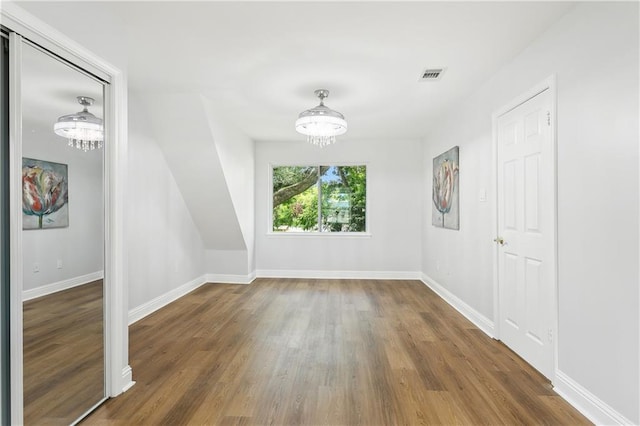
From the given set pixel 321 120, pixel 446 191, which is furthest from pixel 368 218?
pixel 321 120

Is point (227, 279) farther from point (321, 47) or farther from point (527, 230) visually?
point (527, 230)

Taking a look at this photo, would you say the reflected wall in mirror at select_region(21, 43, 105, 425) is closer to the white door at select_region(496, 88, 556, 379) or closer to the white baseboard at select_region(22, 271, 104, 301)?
the white baseboard at select_region(22, 271, 104, 301)

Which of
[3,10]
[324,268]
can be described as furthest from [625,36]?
[324,268]

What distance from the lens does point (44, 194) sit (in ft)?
5.96

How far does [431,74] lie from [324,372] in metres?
2.80

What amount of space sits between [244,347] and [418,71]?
297 cm

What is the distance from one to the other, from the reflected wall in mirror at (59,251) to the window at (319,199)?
173 inches

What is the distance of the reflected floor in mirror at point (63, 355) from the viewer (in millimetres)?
1741

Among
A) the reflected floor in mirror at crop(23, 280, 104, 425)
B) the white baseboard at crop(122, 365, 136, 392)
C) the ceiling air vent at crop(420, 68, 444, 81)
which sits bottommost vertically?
the white baseboard at crop(122, 365, 136, 392)

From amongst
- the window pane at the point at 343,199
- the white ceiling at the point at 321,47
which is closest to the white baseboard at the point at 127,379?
the white ceiling at the point at 321,47

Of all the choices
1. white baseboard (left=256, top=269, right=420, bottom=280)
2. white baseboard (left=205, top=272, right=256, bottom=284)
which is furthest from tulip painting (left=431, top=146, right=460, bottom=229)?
white baseboard (left=205, top=272, right=256, bottom=284)

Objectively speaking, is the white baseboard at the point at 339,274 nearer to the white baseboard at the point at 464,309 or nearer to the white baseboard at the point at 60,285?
the white baseboard at the point at 464,309

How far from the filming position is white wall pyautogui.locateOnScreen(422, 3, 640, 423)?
1.80 m

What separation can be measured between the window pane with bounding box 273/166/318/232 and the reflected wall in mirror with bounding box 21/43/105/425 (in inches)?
172
